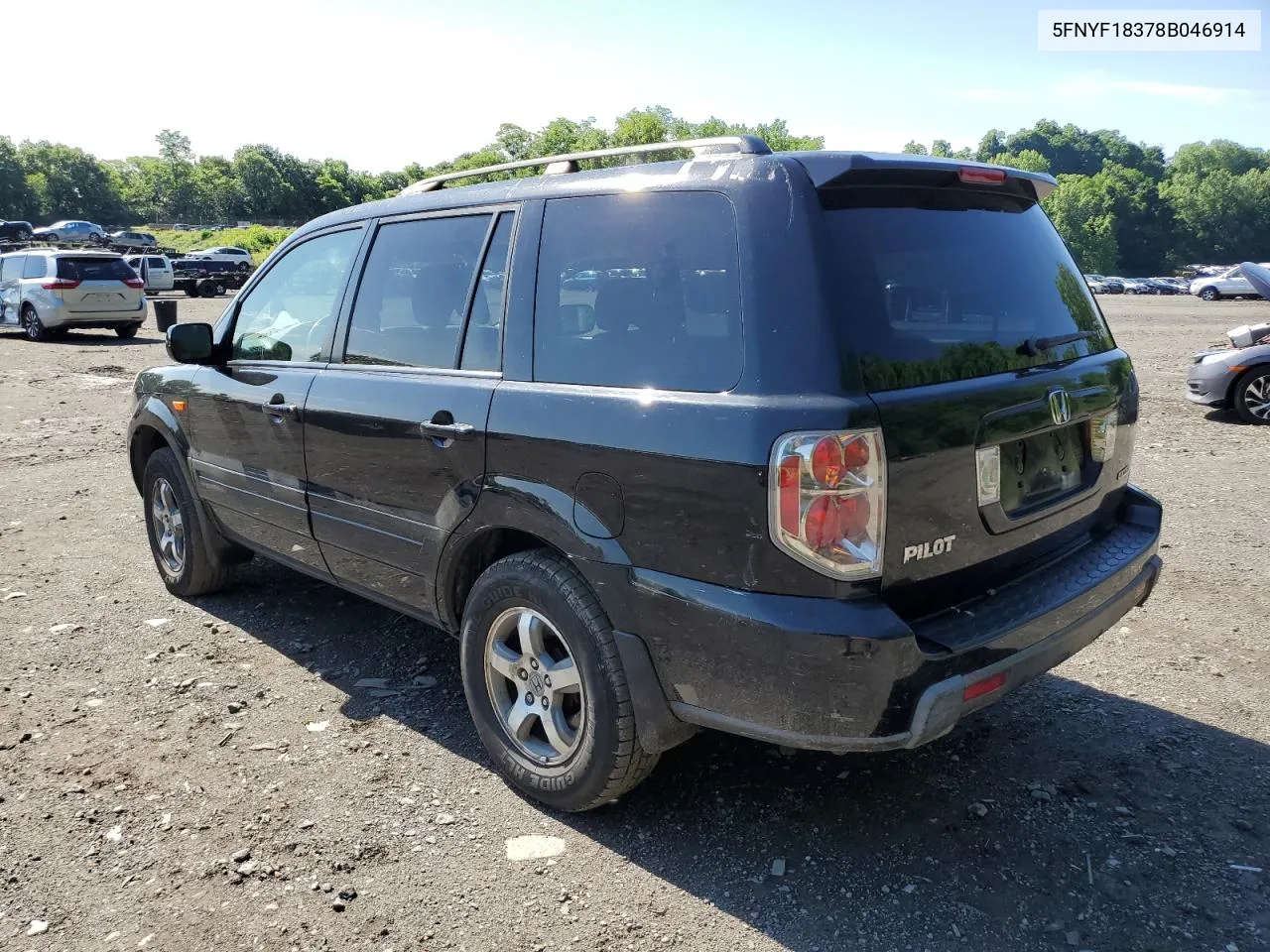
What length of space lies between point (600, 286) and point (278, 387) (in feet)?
6.11

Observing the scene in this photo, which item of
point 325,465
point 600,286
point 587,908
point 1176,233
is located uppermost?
point 1176,233

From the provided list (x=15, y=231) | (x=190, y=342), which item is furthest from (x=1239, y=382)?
(x=15, y=231)

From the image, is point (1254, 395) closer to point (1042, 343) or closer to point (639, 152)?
point (1042, 343)

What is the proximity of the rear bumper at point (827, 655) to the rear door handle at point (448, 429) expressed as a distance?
697 mm

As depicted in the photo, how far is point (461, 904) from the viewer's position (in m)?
2.69

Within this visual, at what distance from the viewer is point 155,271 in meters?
34.4

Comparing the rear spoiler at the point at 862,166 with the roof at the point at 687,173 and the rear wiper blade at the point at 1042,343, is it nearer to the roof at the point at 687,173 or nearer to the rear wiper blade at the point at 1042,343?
the roof at the point at 687,173

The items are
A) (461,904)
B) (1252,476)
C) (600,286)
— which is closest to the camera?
(461,904)

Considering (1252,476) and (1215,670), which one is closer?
(1215,670)

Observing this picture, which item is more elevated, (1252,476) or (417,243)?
(417,243)

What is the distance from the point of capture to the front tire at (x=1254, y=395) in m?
10.1

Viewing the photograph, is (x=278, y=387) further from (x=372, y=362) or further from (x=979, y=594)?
(x=979, y=594)

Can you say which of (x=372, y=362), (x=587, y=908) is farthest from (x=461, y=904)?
(x=372, y=362)

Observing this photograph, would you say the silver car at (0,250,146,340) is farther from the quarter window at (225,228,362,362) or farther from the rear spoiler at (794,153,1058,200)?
the rear spoiler at (794,153,1058,200)
